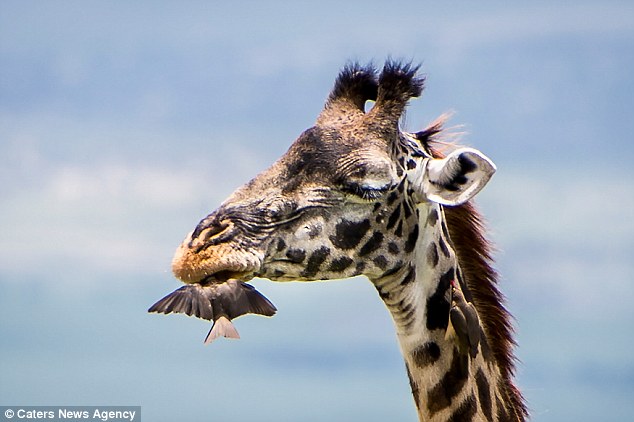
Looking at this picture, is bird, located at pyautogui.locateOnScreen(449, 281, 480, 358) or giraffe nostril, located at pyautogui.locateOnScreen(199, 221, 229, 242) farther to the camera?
bird, located at pyautogui.locateOnScreen(449, 281, 480, 358)

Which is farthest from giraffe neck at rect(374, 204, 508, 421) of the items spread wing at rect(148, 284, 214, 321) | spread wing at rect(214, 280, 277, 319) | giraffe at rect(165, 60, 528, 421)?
spread wing at rect(148, 284, 214, 321)

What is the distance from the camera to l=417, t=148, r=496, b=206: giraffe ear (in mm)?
9414

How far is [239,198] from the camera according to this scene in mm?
9289

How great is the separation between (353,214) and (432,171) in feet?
2.56

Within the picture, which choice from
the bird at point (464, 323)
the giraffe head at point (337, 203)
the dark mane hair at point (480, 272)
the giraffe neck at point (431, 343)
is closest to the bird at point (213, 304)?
the giraffe head at point (337, 203)

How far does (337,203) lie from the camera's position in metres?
9.42

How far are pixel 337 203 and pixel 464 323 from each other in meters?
1.40

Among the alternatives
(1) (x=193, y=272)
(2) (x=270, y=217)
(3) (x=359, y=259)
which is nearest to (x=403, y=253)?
(3) (x=359, y=259)

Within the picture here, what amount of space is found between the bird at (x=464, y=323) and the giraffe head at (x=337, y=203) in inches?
21.7

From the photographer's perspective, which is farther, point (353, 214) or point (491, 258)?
point (491, 258)

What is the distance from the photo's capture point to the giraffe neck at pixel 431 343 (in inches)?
378

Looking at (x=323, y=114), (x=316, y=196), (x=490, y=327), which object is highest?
(x=323, y=114)

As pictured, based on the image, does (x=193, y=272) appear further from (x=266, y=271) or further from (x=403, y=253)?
(x=403, y=253)

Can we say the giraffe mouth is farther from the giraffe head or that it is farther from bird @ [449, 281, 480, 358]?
bird @ [449, 281, 480, 358]
